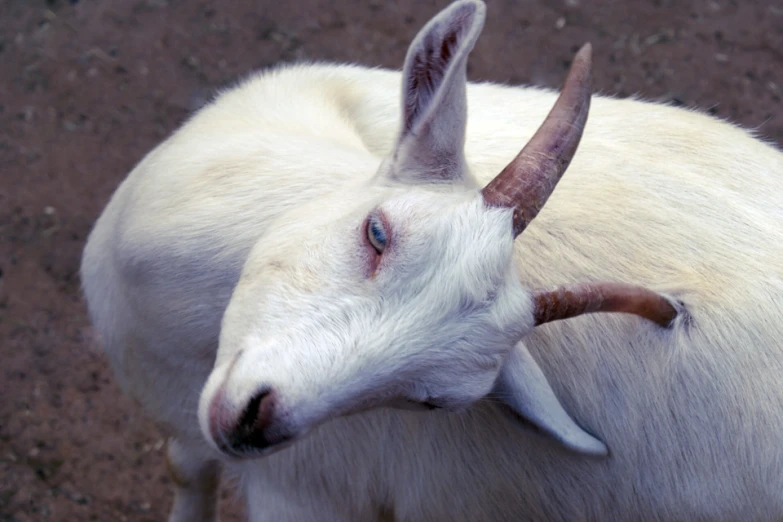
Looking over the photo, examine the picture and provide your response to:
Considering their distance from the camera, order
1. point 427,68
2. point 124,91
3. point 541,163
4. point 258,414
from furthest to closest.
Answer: point 124,91 < point 427,68 < point 541,163 < point 258,414

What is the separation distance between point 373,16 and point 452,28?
3.72 m

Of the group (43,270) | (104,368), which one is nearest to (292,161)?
(104,368)

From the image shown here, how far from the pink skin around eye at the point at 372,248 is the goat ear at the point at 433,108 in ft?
0.60

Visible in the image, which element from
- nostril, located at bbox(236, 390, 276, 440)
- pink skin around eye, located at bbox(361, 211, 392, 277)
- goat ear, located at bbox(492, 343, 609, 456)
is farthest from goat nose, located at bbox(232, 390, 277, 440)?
goat ear, located at bbox(492, 343, 609, 456)

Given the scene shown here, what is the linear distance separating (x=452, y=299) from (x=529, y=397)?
1.23 feet

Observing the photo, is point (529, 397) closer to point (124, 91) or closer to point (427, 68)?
point (427, 68)

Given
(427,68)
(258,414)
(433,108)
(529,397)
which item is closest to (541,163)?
(433,108)

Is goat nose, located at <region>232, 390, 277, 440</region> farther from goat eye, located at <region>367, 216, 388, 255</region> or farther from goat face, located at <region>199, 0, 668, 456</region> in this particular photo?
goat eye, located at <region>367, 216, 388, 255</region>

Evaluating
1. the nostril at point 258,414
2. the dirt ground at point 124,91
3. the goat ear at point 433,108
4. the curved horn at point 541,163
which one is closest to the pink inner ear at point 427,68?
the goat ear at point 433,108

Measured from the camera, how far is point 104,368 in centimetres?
428

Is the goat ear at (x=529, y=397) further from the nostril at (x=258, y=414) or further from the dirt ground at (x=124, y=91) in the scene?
the dirt ground at (x=124, y=91)

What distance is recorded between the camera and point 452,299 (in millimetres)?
1810

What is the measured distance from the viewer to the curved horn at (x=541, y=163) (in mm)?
1928

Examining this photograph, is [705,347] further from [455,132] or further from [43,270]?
[43,270]
